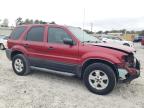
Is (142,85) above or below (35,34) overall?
below

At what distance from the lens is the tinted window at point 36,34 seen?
5.96 m

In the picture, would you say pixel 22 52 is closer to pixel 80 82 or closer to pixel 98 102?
pixel 80 82

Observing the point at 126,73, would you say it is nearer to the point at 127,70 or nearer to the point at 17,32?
the point at 127,70

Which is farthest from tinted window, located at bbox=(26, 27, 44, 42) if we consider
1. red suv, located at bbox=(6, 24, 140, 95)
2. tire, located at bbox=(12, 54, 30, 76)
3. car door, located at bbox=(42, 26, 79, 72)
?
tire, located at bbox=(12, 54, 30, 76)

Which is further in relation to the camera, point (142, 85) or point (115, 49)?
point (142, 85)

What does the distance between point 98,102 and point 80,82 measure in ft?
5.11

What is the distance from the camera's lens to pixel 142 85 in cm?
562

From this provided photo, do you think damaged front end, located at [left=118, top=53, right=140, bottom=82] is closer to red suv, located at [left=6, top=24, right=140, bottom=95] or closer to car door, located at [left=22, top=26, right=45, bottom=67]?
red suv, located at [left=6, top=24, right=140, bottom=95]

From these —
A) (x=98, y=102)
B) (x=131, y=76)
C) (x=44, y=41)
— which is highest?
(x=44, y=41)

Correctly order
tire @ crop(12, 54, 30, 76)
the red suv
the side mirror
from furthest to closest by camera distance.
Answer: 1. tire @ crop(12, 54, 30, 76)
2. the side mirror
3. the red suv

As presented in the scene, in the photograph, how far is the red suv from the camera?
4633mm

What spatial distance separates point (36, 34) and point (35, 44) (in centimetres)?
36

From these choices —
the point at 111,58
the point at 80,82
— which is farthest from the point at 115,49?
the point at 80,82

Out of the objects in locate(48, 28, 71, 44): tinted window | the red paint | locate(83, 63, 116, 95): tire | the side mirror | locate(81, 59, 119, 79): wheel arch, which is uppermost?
locate(48, 28, 71, 44): tinted window
